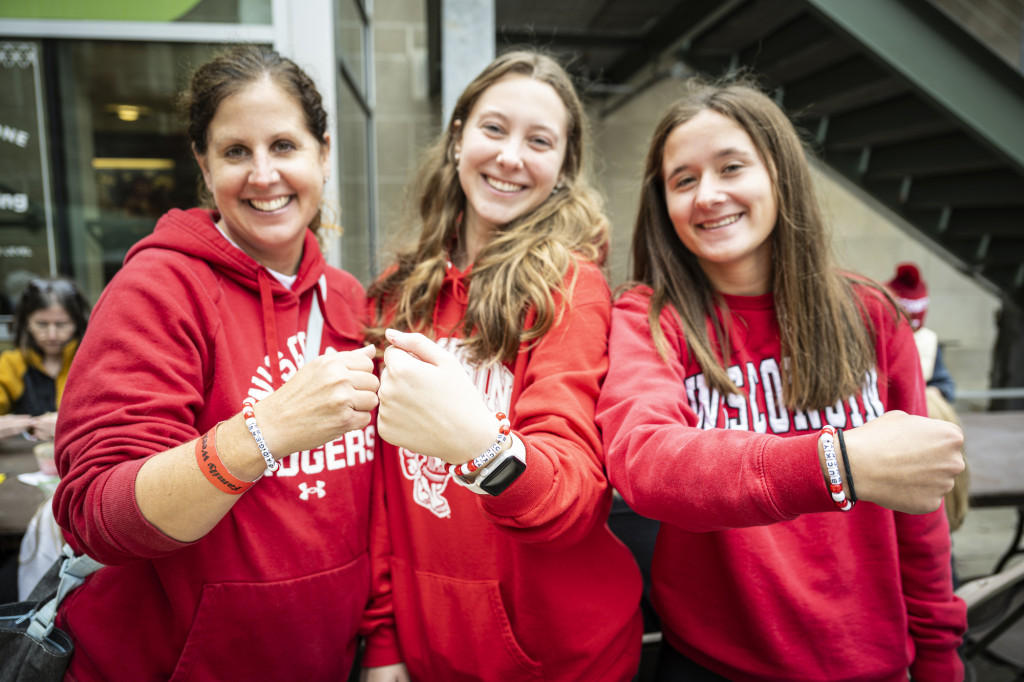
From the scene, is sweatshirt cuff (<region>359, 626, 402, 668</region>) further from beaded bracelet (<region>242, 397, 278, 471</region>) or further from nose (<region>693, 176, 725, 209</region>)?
nose (<region>693, 176, 725, 209</region>)

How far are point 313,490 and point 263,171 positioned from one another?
2.22 feet

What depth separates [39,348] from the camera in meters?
3.21

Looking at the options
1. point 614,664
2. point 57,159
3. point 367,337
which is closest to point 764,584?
point 614,664

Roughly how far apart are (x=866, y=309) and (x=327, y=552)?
1310mm

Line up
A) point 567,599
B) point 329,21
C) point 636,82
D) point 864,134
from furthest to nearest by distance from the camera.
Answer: point 636,82, point 864,134, point 329,21, point 567,599

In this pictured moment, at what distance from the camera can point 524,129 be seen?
1514 millimetres

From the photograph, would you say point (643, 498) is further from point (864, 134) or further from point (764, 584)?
point (864, 134)

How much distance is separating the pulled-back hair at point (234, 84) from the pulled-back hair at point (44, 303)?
2362 millimetres

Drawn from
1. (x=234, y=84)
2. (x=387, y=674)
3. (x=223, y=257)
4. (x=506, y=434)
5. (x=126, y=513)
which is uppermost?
(x=234, y=84)

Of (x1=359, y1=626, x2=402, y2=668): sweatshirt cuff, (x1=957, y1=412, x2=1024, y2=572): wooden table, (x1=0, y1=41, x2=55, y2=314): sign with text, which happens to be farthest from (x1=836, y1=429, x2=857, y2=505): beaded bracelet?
(x1=0, y1=41, x2=55, y2=314): sign with text

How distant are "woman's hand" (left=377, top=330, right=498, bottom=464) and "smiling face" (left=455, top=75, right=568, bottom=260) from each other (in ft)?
2.06

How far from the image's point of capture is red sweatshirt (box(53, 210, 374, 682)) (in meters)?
1.03

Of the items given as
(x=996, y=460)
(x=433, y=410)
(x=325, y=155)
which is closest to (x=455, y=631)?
(x=433, y=410)

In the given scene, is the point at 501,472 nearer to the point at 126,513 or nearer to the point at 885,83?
the point at 126,513
